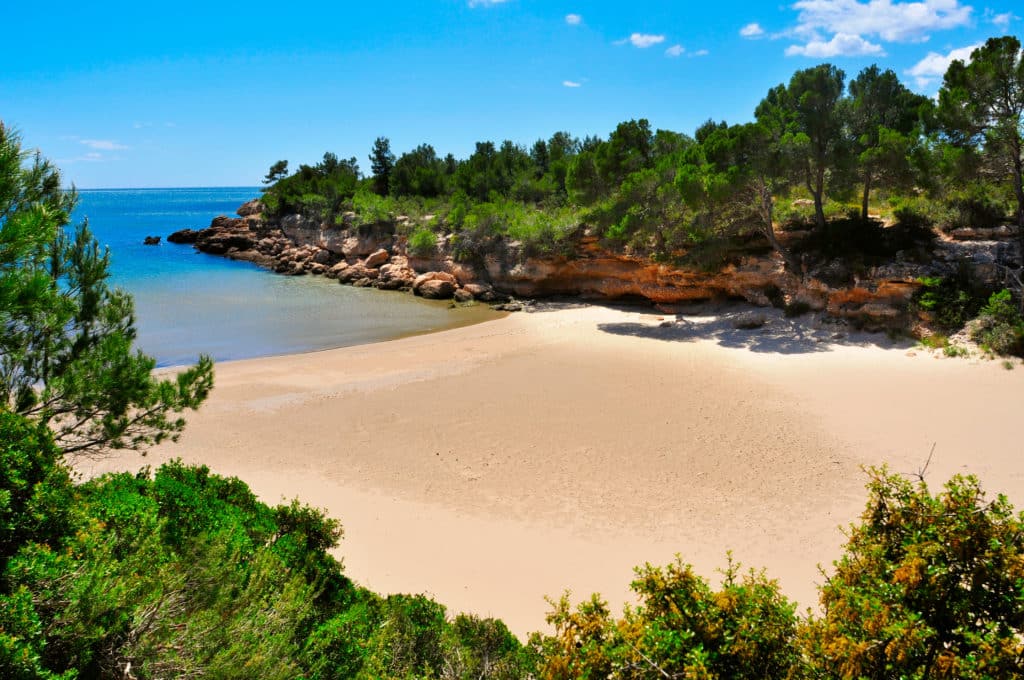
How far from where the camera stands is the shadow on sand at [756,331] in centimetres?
1986

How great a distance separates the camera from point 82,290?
738 centimetres

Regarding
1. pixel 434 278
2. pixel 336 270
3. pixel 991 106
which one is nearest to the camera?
pixel 991 106

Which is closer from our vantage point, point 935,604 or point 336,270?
point 935,604

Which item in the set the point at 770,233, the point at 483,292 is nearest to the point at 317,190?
the point at 483,292

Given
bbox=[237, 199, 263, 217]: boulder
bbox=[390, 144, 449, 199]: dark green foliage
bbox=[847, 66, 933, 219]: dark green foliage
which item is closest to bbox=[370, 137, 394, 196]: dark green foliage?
bbox=[390, 144, 449, 199]: dark green foliage

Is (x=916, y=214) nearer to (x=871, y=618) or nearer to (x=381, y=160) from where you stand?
(x=871, y=618)

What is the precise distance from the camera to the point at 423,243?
123 ft

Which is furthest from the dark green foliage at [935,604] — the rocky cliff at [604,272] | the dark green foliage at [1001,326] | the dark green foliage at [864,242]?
the dark green foliage at [864,242]

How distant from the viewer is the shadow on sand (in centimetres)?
1986

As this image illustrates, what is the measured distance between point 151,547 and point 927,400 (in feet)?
54.7

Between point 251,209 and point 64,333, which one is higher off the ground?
point 251,209

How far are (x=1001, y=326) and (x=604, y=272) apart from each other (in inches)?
622

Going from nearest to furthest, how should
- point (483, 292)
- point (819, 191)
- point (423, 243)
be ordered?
1. point (819, 191)
2. point (483, 292)
3. point (423, 243)

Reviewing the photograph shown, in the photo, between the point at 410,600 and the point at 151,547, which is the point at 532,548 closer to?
the point at 410,600
